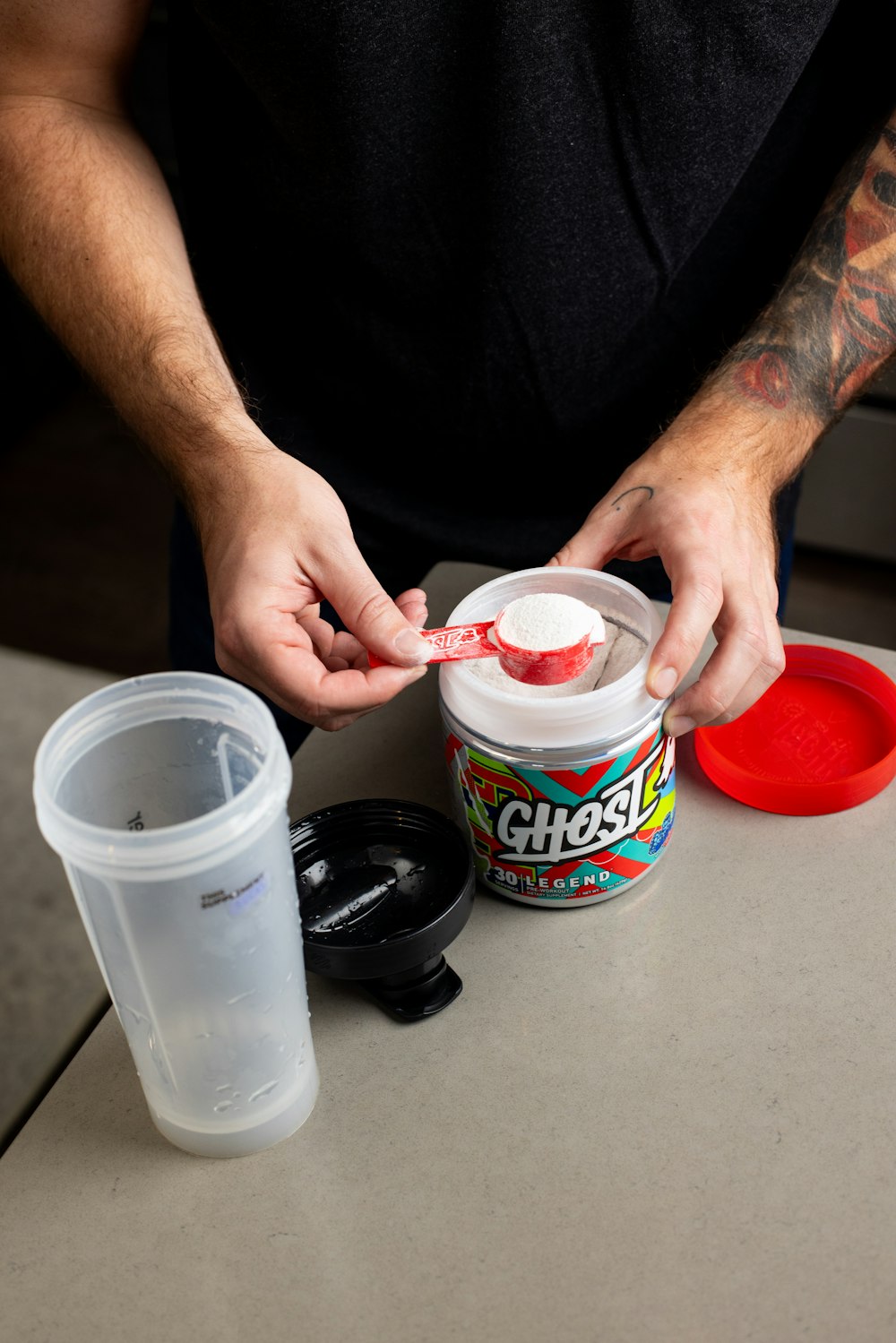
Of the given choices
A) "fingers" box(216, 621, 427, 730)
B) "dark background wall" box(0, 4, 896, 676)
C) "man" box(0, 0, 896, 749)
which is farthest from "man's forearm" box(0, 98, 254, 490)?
"dark background wall" box(0, 4, 896, 676)

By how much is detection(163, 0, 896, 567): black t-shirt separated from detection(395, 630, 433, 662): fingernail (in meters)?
0.39

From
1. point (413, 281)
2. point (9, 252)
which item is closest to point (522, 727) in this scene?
point (413, 281)

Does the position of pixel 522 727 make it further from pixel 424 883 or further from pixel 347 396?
pixel 347 396

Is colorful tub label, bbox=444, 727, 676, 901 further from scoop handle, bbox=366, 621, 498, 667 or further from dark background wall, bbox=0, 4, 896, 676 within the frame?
dark background wall, bbox=0, 4, 896, 676

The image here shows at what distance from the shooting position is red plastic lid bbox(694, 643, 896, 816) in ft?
2.47

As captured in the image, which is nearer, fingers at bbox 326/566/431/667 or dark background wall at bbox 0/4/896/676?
fingers at bbox 326/566/431/667

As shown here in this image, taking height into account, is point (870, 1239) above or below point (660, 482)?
below

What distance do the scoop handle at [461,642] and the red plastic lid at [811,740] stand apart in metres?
0.21

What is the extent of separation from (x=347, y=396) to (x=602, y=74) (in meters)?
0.34

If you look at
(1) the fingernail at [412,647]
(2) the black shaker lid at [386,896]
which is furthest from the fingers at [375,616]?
(2) the black shaker lid at [386,896]

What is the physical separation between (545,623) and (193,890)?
270mm

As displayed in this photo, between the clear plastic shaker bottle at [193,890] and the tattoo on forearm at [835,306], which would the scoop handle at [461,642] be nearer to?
the clear plastic shaker bottle at [193,890]

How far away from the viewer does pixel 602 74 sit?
84 cm

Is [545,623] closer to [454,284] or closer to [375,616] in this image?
[375,616]
